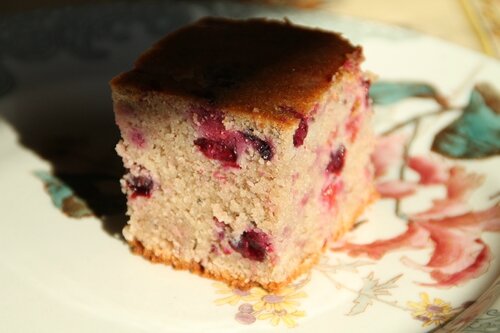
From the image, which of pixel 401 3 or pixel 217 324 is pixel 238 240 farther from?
pixel 401 3

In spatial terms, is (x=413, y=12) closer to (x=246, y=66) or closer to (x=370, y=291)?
(x=246, y=66)

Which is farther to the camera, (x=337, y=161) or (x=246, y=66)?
(x=337, y=161)

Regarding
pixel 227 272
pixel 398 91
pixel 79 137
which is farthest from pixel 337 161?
pixel 79 137

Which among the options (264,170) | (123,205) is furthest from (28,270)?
(264,170)

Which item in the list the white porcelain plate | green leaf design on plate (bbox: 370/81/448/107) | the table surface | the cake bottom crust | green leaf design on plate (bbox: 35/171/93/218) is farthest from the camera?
the table surface

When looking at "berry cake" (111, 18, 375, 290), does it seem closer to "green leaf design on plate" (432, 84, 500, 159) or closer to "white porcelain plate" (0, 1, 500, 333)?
"white porcelain plate" (0, 1, 500, 333)

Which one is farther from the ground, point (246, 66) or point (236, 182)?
point (246, 66)

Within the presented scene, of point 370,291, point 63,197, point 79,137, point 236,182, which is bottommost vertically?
point 370,291

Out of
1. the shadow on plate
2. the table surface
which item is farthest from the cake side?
the table surface
